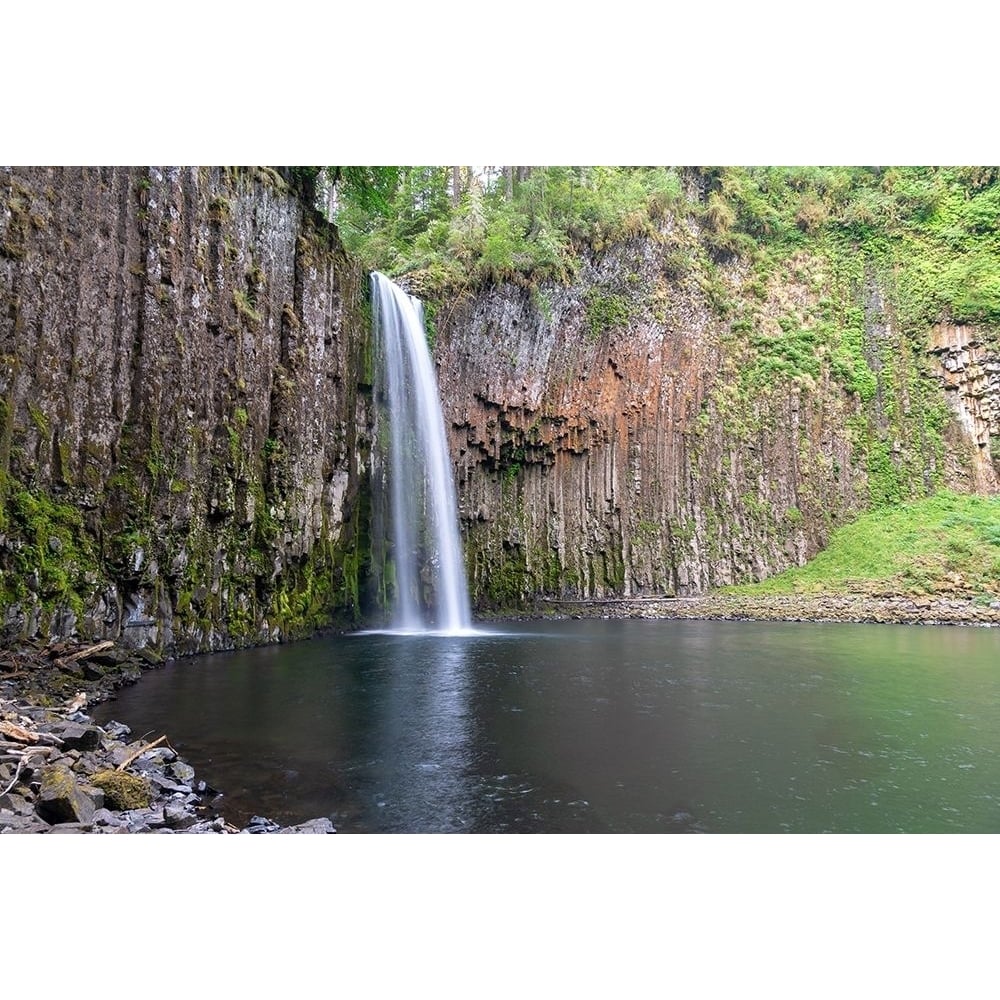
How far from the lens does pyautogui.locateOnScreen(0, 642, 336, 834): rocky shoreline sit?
4.72 meters

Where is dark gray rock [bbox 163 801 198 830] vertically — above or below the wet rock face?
below

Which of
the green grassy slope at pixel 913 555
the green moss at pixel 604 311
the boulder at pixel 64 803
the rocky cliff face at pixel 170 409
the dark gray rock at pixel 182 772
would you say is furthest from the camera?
the green moss at pixel 604 311

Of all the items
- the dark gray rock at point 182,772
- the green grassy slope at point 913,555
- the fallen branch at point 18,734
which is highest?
the green grassy slope at point 913,555

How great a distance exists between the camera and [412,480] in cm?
2209

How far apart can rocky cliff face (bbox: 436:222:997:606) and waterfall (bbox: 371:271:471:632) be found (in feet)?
5.96

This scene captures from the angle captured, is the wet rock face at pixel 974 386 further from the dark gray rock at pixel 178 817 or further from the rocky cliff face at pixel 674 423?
the dark gray rock at pixel 178 817

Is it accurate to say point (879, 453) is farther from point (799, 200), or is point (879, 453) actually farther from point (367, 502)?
point (367, 502)

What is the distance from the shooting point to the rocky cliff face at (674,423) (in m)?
26.5

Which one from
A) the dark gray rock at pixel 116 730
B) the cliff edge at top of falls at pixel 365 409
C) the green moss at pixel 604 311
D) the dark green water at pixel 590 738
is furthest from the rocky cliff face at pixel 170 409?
the green moss at pixel 604 311

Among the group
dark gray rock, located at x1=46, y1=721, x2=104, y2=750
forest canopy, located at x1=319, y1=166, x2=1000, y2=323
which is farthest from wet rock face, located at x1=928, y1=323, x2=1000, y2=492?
dark gray rock, located at x1=46, y1=721, x2=104, y2=750

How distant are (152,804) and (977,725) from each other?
8.77 meters

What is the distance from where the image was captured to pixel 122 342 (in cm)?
1264

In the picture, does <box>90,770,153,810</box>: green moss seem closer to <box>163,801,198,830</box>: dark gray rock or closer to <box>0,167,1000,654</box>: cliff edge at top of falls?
<box>163,801,198,830</box>: dark gray rock

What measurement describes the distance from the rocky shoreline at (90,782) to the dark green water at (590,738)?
24cm
